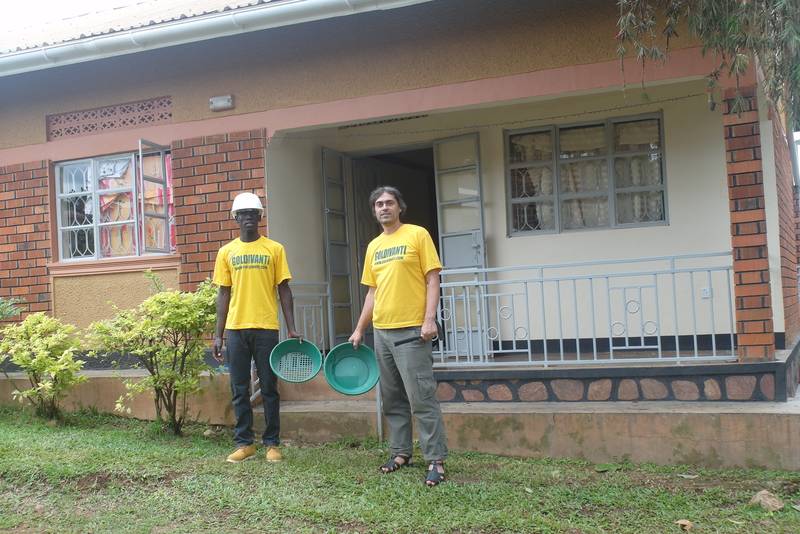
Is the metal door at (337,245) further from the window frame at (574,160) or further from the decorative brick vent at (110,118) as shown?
→ the window frame at (574,160)

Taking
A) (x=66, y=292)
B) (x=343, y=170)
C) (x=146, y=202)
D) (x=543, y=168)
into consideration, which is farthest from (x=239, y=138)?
(x=543, y=168)

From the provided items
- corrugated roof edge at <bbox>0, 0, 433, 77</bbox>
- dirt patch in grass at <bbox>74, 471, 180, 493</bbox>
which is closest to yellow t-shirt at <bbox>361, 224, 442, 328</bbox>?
dirt patch in grass at <bbox>74, 471, 180, 493</bbox>

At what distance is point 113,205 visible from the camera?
294 inches

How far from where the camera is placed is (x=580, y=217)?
7.29m

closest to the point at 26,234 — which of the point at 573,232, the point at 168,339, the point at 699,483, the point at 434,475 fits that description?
the point at 168,339

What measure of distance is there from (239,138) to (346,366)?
2.72 m

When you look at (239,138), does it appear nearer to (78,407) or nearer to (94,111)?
(94,111)

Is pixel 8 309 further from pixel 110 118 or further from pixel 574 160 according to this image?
pixel 574 160

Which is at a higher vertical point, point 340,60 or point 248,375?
point 340,60

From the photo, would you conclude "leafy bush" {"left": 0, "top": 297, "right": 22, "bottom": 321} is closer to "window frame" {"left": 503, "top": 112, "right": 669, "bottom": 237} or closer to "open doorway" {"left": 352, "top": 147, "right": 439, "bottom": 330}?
"open doorway" {"left": 352, "top": 147, "right": 439, "bottom": 330}

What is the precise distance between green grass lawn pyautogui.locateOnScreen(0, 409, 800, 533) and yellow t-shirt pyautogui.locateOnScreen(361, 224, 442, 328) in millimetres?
989

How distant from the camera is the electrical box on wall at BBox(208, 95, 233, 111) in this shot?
684 centimetres

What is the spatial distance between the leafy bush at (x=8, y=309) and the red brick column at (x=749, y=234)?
21.0ft

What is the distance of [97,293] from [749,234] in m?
5.85
